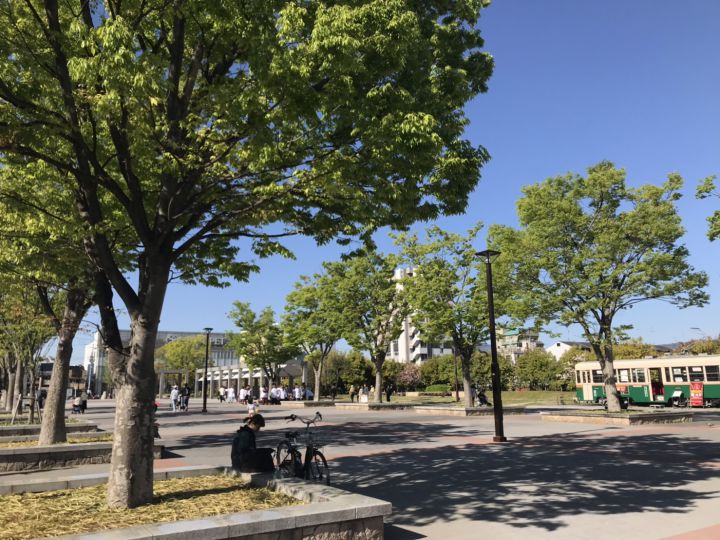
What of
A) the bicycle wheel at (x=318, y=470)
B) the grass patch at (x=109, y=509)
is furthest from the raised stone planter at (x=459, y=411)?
the grass patch at (x=109, y=509)

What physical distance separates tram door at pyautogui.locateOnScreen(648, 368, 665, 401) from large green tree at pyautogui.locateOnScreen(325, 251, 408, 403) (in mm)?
16287

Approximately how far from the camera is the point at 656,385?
34.3 meters

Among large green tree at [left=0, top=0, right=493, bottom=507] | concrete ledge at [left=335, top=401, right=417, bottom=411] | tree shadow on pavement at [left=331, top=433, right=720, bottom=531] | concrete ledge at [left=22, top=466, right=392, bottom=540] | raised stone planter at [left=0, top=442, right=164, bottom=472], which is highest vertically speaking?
large green tree at [left=0, top=0, right=493, bottom=507]

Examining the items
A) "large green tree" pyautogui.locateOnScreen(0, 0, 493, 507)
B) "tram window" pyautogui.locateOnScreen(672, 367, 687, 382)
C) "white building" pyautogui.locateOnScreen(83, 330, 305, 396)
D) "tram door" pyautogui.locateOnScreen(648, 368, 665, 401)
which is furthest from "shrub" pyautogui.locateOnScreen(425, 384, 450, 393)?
"large green tree" pyautogui.locateOnScreen(0, 0, 493, 507)

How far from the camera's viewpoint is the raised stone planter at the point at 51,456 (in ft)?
35.6

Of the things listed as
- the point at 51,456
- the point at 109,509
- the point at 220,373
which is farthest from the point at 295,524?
the point at 220,373

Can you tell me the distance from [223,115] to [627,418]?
20431mm

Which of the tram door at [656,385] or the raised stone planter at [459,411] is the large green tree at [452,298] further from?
the tram door at [656,385]

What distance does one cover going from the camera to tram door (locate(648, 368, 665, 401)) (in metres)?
34.1

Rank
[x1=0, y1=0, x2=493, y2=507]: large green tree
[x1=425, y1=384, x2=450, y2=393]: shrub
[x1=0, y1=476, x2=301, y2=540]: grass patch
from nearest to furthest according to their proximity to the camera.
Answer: [x1=0, y1=476, x2=301, y2=540]: grass patch, [x1=0, y1=0, x2=493, y2=507]: large green tree, [x1=425, y1=384, x2=450, y2=393]: shrub

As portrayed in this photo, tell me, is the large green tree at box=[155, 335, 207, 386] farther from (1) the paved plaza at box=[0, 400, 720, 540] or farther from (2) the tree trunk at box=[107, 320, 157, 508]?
(2) the tree trunk at box=[107, 320, 157, 508]

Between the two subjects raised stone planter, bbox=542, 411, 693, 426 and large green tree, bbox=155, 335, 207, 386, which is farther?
large green tree, bbox=155, 335, 207, 386

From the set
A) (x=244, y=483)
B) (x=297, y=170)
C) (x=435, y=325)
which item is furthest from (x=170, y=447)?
(x=435, y=325)

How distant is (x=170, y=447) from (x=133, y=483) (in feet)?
32.7
